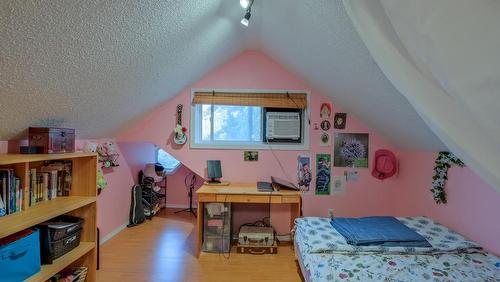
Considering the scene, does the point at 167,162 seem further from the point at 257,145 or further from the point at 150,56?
the point at 150,56

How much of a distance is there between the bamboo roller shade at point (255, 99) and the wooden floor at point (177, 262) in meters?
1.77

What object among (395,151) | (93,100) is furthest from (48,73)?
(395,151)

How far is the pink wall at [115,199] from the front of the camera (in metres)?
3.11

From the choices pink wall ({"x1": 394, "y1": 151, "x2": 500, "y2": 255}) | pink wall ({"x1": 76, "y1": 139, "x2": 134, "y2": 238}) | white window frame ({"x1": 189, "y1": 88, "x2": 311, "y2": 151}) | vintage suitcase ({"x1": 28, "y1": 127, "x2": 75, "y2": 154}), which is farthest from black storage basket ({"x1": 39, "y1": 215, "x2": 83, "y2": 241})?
pink wall ({"x1": 394, "y1": 151, "x2": 500, "y2": 255})

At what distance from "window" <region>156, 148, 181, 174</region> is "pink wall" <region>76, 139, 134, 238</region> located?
35.0 inches

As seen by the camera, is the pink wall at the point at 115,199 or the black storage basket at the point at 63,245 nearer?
the black storage basket at the point at 63,245

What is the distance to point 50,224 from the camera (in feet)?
6.36

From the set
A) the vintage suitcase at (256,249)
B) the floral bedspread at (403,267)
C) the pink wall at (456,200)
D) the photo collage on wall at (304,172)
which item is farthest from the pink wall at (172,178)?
the pink wall at (456,200)

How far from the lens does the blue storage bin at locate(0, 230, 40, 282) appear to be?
147 cm

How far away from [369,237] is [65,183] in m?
2.63

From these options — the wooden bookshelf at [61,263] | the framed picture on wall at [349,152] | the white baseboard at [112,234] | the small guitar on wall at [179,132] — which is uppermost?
the small guitar on wall at [179,132]

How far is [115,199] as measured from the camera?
3.40 metres

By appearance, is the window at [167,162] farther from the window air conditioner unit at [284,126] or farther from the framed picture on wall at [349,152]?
the framed picture on wall at [349,152]

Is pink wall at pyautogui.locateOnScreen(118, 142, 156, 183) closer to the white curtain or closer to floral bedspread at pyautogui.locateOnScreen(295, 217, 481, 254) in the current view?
floral bedspread at pyautogui.locateOnScreen(295, 217, 481, 254)
